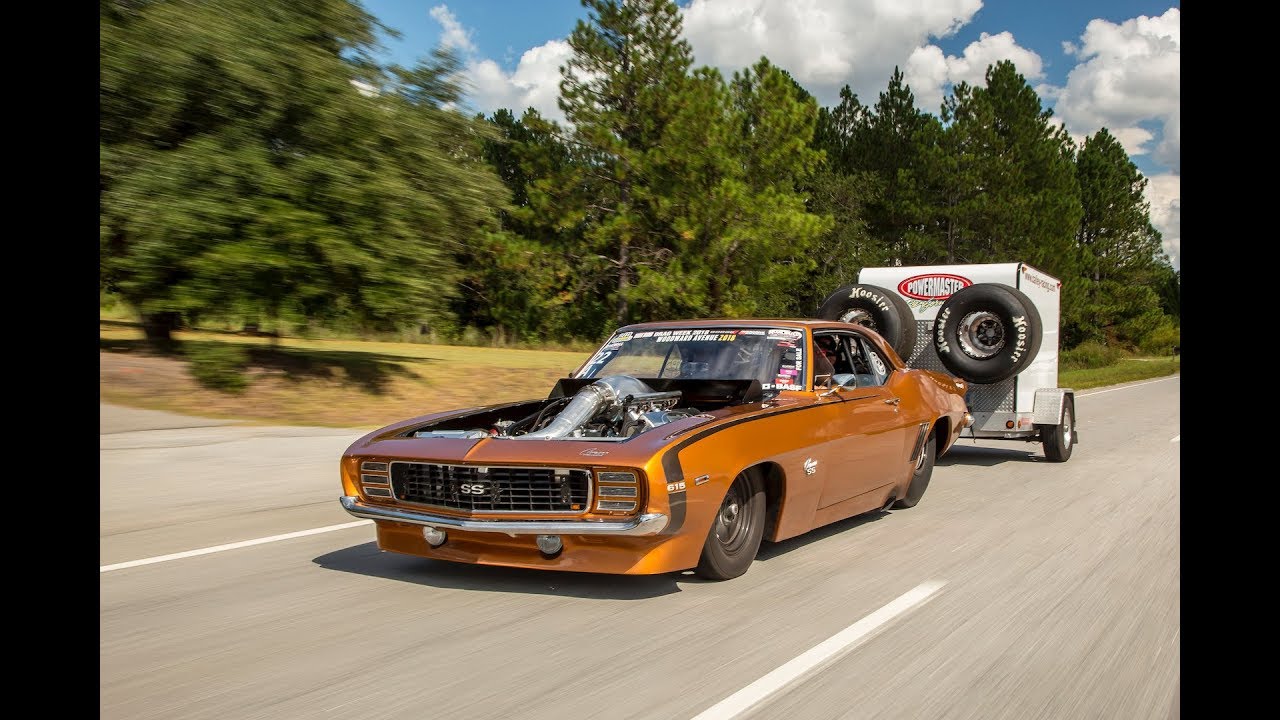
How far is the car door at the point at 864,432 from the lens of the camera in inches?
260

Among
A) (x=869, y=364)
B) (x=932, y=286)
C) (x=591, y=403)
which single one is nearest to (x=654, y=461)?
(x=591, y=403)

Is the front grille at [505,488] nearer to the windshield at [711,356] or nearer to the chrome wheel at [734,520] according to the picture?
the chrome wheel at [734,520]

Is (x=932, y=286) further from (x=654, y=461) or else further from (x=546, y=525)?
(x=546, y=525)

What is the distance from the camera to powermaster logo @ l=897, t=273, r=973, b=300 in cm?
1231

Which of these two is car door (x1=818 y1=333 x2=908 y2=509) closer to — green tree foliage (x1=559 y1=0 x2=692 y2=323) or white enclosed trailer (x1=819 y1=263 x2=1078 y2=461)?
white enclosed trailer (x1=819 y1=263 x2=1078 y2=461)

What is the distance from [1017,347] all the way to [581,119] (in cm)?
2393

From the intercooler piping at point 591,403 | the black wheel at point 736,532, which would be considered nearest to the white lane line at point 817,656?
the black wheel at point 736,532

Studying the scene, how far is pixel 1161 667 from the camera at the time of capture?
4.36m

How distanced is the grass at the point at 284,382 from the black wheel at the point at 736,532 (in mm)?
9554

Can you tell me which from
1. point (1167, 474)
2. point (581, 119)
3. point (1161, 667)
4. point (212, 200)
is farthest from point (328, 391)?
point (581, 119)

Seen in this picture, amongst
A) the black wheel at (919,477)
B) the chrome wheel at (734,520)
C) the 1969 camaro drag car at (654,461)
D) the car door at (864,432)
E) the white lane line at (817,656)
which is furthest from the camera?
the black wheel at (919,477)

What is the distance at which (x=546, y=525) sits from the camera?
5051mm

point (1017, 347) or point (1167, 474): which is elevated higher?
point (1017, 347)
